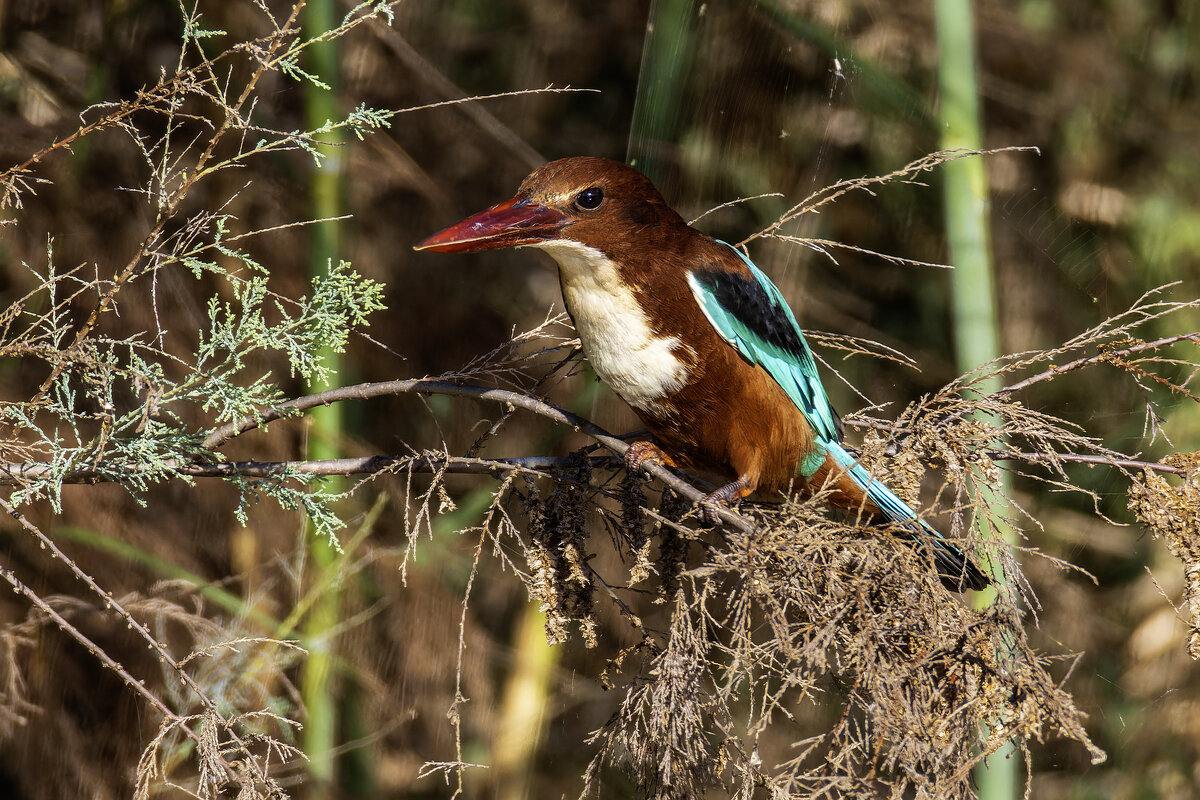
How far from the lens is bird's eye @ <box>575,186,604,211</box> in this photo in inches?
66.2

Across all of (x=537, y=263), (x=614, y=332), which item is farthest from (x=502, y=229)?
(x=537, y=263)

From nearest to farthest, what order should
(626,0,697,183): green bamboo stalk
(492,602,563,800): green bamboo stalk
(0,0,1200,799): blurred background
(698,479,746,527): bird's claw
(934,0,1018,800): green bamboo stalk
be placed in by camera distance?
(698,479,746,527): bird's claw → (934,0,1018,800): green bamboo stalk → (626,0,697,183): green bamboo stalk → (0,0,1200,799): blurred background → (492,602,563,800): green bamboo stalk

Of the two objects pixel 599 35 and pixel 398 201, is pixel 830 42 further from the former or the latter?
pixel 398 201

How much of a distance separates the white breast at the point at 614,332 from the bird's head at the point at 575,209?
0.09 ft

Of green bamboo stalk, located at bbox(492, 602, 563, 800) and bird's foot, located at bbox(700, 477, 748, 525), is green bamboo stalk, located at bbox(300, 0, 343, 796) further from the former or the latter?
bird's foot, located at bbox(700, 477, 748, 525)

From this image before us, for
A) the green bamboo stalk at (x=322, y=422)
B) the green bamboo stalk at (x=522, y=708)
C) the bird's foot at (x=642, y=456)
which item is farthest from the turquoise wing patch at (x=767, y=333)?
the green bamboo stalk at (x=522, y=708)

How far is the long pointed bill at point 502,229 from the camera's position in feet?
5.11

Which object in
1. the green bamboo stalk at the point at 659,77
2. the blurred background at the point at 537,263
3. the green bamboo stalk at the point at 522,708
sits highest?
the green bamboo stalk at the point at 659,77

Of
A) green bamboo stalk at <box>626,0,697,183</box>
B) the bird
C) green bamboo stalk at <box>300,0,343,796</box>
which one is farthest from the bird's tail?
green bamboo stalk at <box>300,0,343,796</box>

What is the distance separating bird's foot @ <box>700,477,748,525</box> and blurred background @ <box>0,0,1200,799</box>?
855mm

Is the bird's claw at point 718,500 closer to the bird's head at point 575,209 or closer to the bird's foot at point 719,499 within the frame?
the bird's foot at point 719,499

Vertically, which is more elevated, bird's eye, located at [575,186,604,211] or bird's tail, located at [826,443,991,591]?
bird's eye, located at [575,186,604,211]

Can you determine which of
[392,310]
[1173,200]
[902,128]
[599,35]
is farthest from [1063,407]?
[392,310]

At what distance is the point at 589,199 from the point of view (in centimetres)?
169
